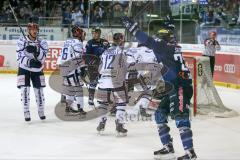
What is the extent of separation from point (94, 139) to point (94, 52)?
99.4 inches

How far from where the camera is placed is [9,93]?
43.8 feet

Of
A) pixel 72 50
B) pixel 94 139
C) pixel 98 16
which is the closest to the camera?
pixel 94 139

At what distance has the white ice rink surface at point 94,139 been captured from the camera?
22.5 ft

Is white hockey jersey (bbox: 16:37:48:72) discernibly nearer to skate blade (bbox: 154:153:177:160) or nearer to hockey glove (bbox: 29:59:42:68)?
hockey glove (bbox: 29:59:42:68)

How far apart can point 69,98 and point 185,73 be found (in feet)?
13.8

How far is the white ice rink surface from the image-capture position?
6.85 m

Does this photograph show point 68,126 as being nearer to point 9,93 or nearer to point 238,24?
point 9,93

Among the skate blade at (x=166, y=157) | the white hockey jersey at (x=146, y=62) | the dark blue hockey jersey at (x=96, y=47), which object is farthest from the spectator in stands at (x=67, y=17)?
the skate blade at (x=166, y=157)

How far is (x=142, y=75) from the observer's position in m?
10.0

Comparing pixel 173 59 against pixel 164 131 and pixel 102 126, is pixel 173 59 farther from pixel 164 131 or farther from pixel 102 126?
pixel 102 126

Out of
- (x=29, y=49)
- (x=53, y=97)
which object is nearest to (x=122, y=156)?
(x=29, y=49)

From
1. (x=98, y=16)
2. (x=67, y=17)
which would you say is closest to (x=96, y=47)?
(x=98, y=16)

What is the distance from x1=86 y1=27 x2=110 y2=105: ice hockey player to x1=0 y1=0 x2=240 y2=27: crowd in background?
21.0 ft

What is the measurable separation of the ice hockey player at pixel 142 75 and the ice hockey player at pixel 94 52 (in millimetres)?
534
